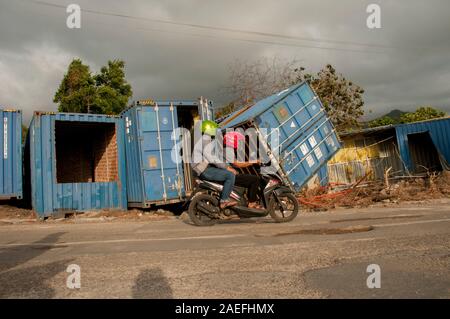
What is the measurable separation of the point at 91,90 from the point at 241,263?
2455 cm

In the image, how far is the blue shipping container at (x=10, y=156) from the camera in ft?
40.0

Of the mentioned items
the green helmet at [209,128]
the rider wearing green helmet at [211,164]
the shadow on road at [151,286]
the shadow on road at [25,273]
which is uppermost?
the green helmet at [209,128]

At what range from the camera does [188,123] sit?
41.9ft

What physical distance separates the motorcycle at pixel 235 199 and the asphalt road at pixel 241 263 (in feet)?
2.21

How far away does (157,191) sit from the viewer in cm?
1124

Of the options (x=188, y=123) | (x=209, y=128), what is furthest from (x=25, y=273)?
(x=188, y=123)

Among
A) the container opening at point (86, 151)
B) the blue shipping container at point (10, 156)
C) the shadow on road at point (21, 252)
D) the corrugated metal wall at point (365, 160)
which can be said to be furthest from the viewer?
the corrugated metal wall at point (365, 160)

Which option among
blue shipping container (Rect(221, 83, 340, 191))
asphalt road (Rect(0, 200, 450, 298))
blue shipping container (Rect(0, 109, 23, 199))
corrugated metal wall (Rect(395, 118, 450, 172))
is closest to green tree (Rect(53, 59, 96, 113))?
blue shipping container (Rect(0, 109, 23, 199))

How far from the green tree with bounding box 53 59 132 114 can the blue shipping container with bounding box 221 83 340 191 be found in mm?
17438

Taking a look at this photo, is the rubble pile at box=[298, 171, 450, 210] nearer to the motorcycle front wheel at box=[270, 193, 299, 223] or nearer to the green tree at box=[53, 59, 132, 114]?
the motorcycle front wheel at box=[270, 193, 299, 223]

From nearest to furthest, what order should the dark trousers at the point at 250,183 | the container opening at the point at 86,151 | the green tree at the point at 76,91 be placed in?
1. the dark trousers at the point at 250,183
2. the container opening at the point at 86,151
3. the green tree at the point at 76,91

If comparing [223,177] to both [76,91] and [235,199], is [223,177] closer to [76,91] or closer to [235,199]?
[235,199]

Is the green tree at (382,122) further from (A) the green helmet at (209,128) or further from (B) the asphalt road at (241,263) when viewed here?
(A) the green helmet at (209,128)

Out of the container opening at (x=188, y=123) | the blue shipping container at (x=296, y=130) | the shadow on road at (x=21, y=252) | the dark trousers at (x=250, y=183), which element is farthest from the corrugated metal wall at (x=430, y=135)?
the shadow on road at (x=21, y=252)
